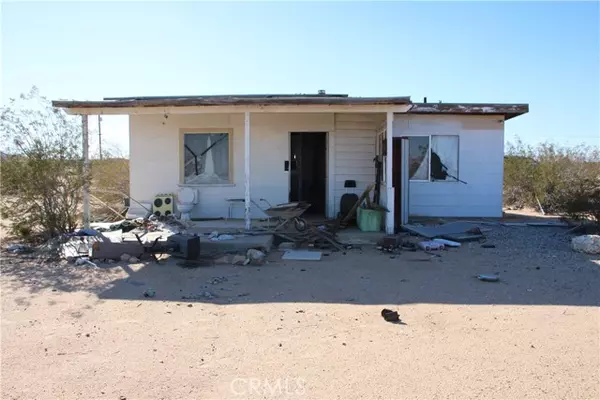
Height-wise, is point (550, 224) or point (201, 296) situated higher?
point (550, 224)

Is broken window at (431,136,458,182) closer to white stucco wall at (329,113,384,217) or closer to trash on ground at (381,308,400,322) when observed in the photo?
white stucco wall at (329,113,384,217)

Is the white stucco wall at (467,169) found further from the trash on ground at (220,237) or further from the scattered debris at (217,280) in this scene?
the scattered debris at (217,280)

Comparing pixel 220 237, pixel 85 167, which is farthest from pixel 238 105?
pixel 85 167

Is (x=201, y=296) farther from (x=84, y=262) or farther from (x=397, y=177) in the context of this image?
(x=397, y=177)

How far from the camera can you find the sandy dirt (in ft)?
10.4

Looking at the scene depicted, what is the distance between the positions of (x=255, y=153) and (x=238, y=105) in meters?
2.53

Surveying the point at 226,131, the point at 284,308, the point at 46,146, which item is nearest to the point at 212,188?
the point at 226,131

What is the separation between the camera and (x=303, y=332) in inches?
168

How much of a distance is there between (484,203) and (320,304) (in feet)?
27.8

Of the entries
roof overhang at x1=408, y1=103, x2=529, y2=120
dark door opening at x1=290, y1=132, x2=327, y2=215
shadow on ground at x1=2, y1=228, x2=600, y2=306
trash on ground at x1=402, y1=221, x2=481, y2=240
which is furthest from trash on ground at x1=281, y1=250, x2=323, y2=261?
roof overhang at x1=408, y1=103, x2=529, y2=120

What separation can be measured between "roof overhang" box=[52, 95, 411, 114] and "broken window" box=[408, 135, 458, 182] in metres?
3.27

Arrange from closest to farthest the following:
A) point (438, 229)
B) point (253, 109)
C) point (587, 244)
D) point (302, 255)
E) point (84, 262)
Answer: point (84, 262)
point (587, 244)
point (302, 255)
point (253, 109)
point (438, 229)

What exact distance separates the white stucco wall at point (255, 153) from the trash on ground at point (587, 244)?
16.6 ft

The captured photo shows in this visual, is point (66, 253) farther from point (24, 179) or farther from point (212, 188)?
point (212, 188)
